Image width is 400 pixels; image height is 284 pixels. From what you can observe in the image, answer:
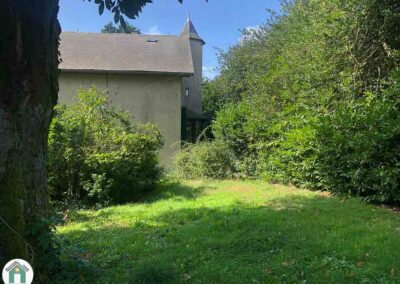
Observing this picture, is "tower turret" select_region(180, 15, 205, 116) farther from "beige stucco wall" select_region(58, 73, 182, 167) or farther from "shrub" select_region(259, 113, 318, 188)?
"shrub" select_region(259, 113, 318, 188)

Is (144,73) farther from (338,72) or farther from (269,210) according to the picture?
(269,210)

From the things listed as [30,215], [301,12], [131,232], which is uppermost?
[301,12]

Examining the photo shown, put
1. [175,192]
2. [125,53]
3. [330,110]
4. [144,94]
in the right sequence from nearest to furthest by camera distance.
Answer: [330,110] → [175,192] → [144,94] → [125,53]

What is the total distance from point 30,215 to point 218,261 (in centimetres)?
240

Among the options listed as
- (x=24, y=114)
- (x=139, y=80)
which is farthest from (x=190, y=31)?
(x=24, y=114)

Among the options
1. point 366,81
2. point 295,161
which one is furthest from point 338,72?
point 295,161

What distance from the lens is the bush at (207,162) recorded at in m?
14.3

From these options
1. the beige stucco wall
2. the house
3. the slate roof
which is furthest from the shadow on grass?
the slate roof

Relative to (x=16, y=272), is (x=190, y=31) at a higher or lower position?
higher

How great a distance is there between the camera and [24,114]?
413 centimetres

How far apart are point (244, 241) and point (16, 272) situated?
138 inches

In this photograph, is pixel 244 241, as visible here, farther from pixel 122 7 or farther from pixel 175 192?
pixel 175 192

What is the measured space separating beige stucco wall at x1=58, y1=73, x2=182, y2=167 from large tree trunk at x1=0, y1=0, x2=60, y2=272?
15577 millimetres

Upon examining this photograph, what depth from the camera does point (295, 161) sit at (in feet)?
38.7
